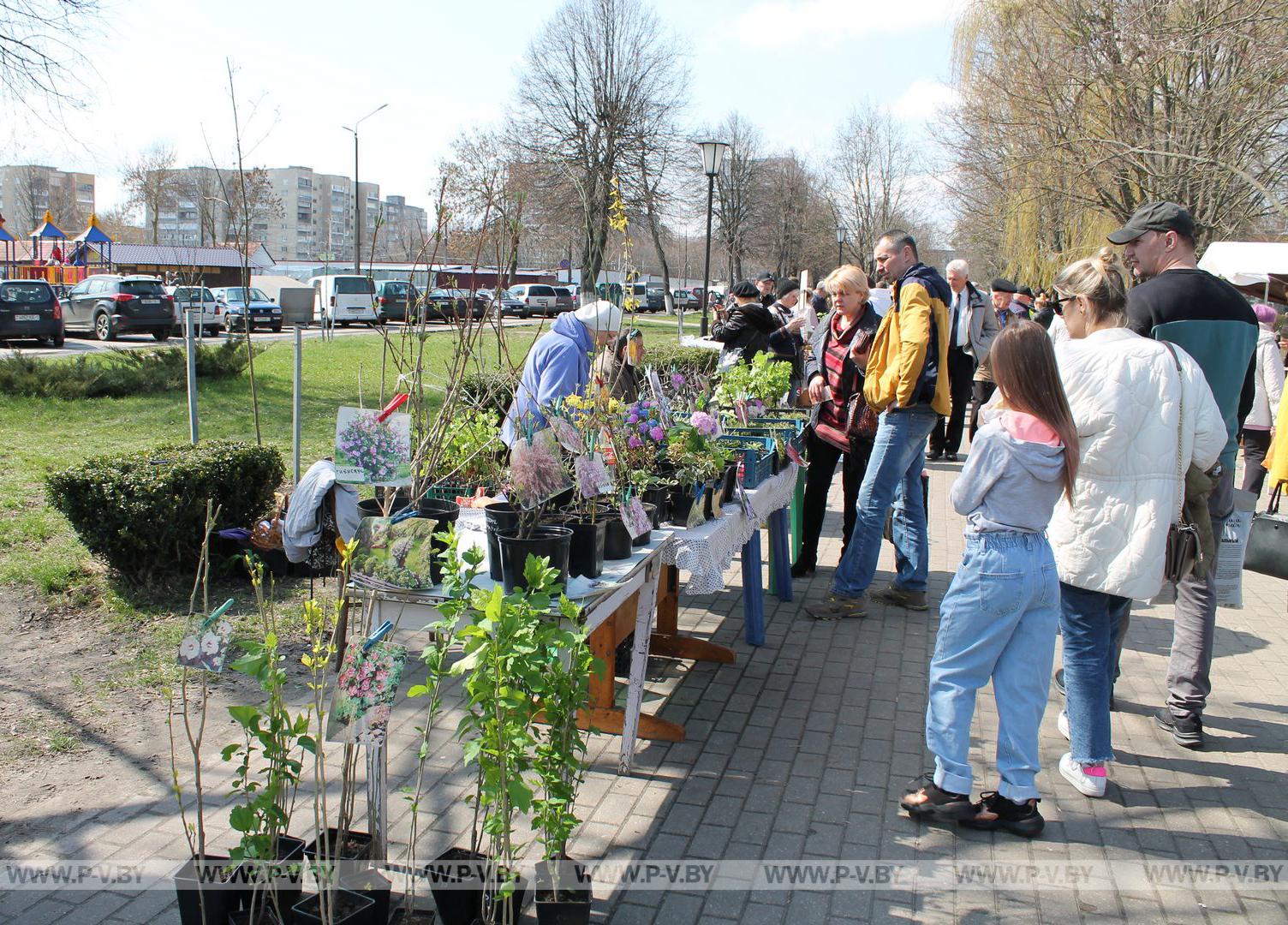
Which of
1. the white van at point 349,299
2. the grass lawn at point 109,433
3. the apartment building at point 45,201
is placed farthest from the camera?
the apartment building at point 45,201

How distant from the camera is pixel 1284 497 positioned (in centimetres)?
A: 925

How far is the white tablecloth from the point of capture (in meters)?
3.78

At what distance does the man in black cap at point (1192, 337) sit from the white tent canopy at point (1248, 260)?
9.76 metres

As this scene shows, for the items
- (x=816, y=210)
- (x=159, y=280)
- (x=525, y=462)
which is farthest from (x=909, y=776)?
(x=816, y=210)

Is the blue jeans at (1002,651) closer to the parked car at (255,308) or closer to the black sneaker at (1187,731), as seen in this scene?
the black sneaker at (1187,731)

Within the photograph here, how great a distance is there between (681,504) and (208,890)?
7.24 ft

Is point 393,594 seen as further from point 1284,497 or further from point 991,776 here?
point 1284,497

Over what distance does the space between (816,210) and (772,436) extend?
5200 cm

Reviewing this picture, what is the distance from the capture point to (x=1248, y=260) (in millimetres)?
12500

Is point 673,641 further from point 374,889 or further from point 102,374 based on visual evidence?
point 102,374

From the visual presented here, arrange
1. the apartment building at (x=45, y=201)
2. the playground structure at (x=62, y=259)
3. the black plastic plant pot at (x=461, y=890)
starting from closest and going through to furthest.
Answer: the black plastic plant pot at (x=461, y=890)
the playground structure at (x=62, y=259)
the apartment building at (x=45, y=201)

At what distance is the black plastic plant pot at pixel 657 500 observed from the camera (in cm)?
383

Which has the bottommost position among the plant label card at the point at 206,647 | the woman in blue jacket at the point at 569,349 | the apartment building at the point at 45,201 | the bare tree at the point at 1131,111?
the plant label card at the point at 206,647

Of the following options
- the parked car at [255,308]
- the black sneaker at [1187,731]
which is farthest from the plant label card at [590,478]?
the parked car at [255,308]
